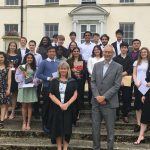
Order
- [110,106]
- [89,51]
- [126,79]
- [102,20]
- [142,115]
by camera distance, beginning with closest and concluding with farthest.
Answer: [110,106] → [142,115] → [126,79] → [89,51] → [102,20]

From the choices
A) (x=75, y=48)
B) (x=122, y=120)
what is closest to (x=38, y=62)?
(x=75, y=48)

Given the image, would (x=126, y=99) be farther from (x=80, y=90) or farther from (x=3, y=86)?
(x=3, y=86)

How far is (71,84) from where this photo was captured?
764 centimetres

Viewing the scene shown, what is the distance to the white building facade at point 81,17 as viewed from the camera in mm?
23336

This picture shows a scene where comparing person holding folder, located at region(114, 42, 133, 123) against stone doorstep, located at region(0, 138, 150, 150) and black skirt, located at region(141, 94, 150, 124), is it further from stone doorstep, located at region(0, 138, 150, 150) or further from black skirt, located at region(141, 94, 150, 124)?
stone doorstep, located at region(0, 138, 150, 150)

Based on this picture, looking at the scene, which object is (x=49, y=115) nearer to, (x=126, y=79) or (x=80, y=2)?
(x=126, y=79)

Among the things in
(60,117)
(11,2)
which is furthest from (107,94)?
(11,2)

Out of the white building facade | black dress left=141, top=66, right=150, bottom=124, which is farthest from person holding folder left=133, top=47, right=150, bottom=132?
the white building facade

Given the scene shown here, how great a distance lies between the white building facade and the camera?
23336 mm

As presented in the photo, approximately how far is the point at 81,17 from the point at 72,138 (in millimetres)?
15962

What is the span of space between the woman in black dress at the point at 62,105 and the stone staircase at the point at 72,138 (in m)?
0.63

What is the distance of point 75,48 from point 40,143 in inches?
90.0

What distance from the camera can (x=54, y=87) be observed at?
7.61 meters

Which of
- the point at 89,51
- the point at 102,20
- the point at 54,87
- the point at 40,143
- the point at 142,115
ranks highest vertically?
the point at 102,20
